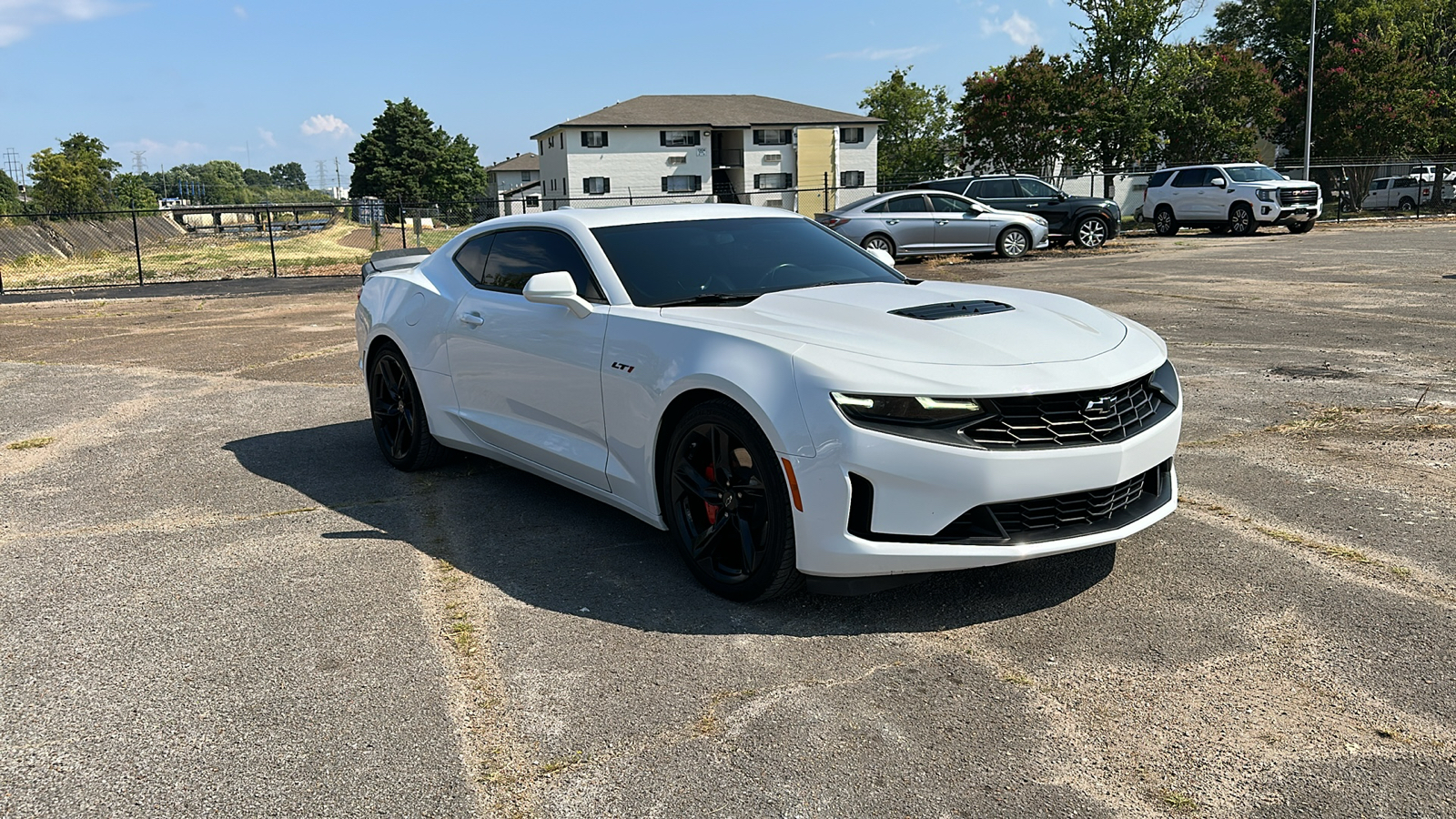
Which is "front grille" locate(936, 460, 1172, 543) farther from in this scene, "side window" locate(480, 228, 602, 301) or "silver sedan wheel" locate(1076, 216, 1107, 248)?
"silver sedan wheel" locate(1076, 216, 1107, 248)

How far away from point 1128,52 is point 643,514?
43.3 meters

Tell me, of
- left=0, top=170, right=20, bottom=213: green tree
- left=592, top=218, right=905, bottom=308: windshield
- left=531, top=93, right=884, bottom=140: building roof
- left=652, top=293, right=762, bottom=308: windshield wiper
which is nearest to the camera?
left=652, top=293, right=762, bottom=308: windshield wiper

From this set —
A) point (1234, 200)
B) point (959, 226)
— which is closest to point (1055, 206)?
point (959, 226)

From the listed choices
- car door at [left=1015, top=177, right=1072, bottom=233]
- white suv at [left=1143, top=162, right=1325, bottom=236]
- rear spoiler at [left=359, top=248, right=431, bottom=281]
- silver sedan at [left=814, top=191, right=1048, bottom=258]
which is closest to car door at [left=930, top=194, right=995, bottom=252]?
silver sedan at [left=814, top=191, right=1048, bottom=258]

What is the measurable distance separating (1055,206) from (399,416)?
70.2 ft

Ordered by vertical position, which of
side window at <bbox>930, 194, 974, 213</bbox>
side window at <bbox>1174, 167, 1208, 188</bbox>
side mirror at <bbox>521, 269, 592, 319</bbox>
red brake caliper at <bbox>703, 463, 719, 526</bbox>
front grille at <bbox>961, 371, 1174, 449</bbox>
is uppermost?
side window at <bbox>1174, 167, 1208, 188</bbox>

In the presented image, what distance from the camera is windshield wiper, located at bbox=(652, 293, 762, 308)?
4.63 meters

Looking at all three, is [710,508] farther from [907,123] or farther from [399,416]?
[907,123]

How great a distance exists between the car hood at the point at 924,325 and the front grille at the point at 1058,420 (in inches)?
6.7

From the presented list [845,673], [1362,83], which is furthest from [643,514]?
[1362,83]

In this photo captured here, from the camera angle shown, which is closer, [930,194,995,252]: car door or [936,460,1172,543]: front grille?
[936,460,1172,543]: front grille

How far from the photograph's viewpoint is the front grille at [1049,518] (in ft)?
12.0

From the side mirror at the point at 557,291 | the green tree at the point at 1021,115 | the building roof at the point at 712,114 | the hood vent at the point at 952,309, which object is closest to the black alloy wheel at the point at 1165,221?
the green tree at the point at 1021,115

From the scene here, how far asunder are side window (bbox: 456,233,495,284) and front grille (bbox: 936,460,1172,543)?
314 cm
